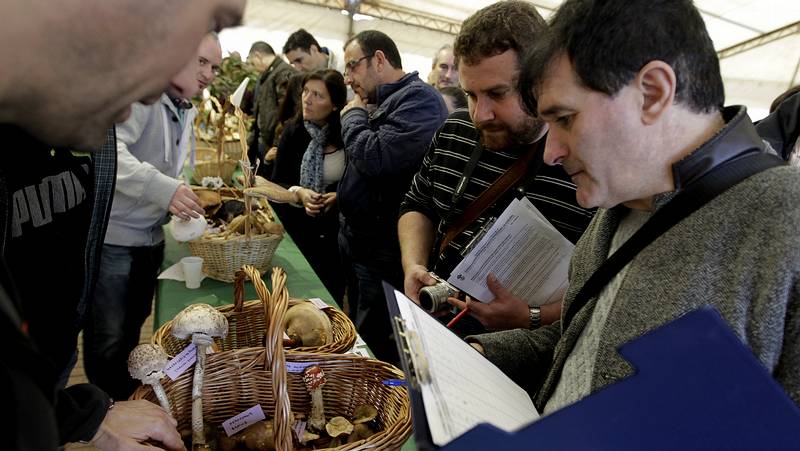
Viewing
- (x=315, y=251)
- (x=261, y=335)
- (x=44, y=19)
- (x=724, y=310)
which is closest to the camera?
(x=44, y=19)

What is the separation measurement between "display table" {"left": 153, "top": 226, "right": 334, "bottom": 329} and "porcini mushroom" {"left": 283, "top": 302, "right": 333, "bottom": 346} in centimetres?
35

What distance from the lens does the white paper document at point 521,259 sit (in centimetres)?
124

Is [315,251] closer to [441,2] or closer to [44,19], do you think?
[44,19]

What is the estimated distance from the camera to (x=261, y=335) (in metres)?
1.47

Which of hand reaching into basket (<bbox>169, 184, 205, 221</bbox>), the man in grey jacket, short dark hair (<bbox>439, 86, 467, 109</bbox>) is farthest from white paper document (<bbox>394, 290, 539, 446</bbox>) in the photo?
short dark hair (<bbox>439, 86, 467, 109</bbox>)

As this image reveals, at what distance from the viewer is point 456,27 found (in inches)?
432

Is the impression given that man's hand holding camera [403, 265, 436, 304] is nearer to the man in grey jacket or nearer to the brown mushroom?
the brown mushroom

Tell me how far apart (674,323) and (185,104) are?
6.59 ft

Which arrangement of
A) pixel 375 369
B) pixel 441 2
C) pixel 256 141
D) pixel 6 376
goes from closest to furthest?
1. pixel 6 376
2. pixel 375 369
3. pixel 256 141
4. pixel 441 2

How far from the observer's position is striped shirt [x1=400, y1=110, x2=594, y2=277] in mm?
1309

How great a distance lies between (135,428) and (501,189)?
3.60ft

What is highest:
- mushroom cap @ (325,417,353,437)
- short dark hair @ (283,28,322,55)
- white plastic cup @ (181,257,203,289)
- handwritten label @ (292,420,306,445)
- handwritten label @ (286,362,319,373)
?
short dark hair @ (283,28,322,55)

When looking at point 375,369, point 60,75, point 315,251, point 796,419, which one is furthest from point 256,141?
point 796,419

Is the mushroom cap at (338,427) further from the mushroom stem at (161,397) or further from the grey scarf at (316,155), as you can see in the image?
the grey scarf at (316,155)
